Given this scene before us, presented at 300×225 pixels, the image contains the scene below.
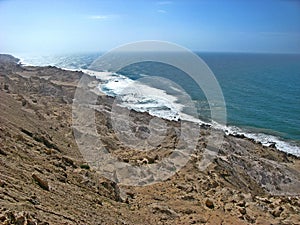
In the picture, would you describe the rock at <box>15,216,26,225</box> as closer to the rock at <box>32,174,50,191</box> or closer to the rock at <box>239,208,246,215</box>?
the rock at <box>32,174,50,191</box>

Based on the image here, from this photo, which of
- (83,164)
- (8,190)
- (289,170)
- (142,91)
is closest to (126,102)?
(142,91)

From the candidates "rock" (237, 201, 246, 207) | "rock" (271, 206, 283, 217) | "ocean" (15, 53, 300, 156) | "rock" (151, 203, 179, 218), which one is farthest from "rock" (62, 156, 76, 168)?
"ocean" (15, 53, 300, 156)

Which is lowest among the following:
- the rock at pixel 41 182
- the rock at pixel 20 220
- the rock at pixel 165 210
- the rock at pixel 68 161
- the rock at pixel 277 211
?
the rock at pixel 277 211

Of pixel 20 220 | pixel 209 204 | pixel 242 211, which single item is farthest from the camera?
pixel 209 204

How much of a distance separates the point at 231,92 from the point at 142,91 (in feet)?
65.4

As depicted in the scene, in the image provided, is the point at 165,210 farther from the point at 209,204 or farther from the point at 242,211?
the point at 242,211

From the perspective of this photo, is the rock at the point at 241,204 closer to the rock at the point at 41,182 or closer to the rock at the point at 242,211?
the rock at the point at 242,211

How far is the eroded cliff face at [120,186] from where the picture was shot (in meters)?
10.8

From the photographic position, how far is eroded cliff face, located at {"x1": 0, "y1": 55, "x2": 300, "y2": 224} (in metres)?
10.8

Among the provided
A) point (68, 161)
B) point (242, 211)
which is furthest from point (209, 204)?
point (68, 161)

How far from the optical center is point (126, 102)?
5753cm

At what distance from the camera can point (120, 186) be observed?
17.3m

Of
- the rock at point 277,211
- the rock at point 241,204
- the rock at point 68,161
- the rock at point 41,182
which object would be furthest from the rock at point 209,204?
the rock at point 41,182

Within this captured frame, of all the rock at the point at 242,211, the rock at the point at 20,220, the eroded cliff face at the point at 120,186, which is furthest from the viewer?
the rock at the point at 242,211
